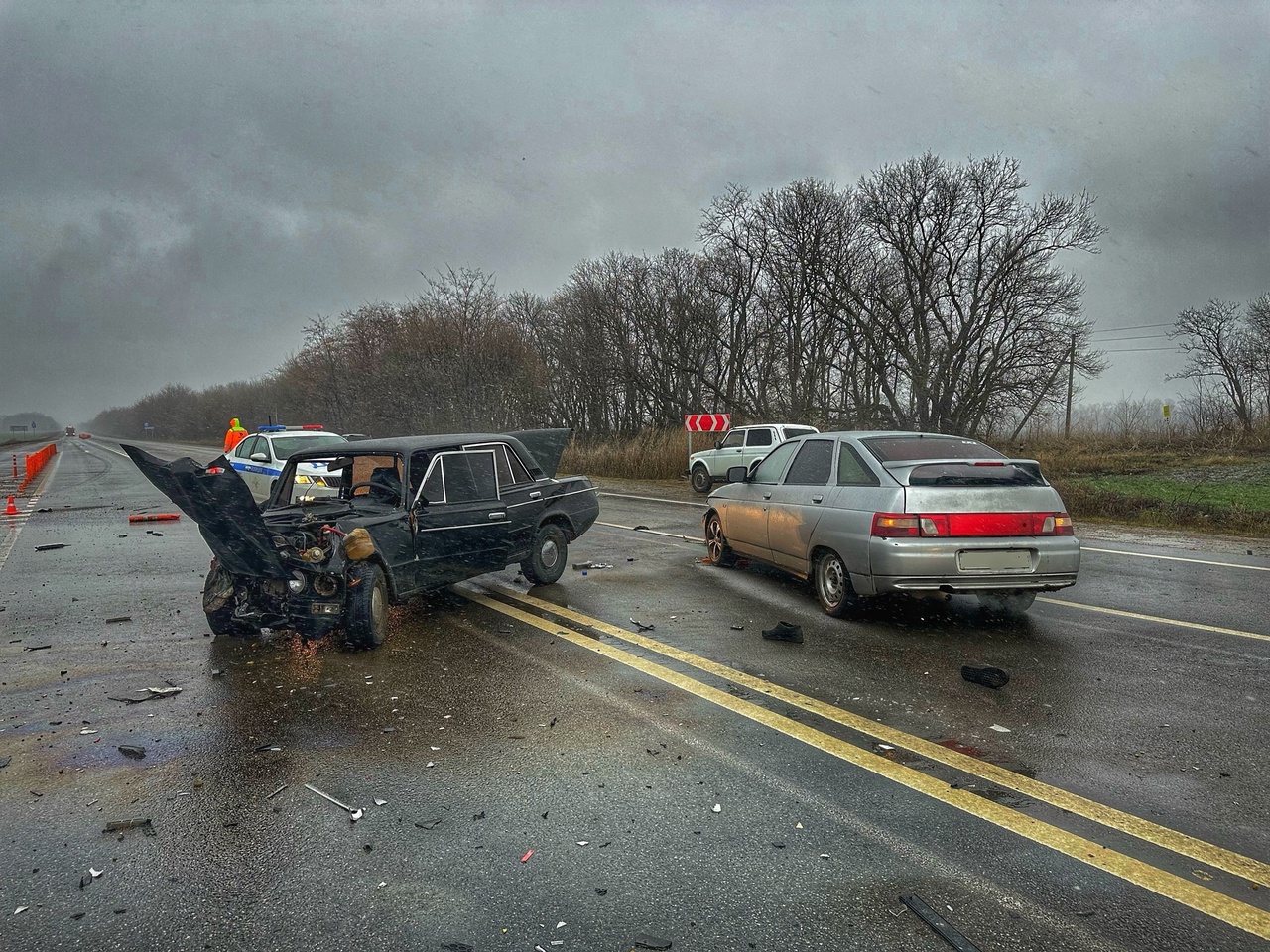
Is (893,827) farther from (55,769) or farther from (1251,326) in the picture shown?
(1251,326)

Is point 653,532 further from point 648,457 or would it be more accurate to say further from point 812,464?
point 648,457

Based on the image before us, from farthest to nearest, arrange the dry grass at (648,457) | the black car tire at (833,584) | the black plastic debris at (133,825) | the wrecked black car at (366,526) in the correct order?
the dry grass at (648,457), the black car tire at (833,584), the wrecked black car at (366,526), the black plastic debris at (133,825)

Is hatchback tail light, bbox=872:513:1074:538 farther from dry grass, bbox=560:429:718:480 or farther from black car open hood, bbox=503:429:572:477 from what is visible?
dry grass, bbox=560:429:718:480

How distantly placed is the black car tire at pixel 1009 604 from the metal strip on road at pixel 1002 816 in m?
2.95

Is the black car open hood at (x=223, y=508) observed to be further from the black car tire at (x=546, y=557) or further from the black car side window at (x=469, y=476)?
the black car tire at (x=546, y=557)

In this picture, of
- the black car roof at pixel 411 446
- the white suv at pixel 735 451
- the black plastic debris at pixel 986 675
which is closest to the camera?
the black plastic debris at pixel 986 675

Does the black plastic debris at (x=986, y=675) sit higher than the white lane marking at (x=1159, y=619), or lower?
higher

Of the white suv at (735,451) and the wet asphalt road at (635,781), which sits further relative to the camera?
the white suv at (735,451)

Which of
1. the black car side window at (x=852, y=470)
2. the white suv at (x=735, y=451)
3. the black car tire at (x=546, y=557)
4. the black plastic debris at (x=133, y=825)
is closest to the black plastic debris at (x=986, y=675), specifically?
the black car side window at (x=852, y=470)

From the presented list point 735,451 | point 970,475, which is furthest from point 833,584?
point 735,451

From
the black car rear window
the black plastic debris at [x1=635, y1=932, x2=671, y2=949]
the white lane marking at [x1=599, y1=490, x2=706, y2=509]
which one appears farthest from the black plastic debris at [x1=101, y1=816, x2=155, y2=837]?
the white lane marking at [x1=599, y1=490, x2=706, y2=509]

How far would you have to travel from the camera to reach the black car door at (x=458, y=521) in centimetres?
665

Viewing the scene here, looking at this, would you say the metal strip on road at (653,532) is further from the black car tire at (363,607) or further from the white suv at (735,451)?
the white suv at (735,451)

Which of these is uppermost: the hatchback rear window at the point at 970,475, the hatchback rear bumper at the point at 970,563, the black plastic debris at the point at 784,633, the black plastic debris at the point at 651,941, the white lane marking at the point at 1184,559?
the hatchback rear window at the point at 970,475
